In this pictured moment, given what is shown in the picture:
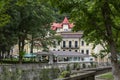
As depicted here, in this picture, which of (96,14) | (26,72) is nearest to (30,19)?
(26,72)

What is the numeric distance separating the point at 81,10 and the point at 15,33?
1513 inches

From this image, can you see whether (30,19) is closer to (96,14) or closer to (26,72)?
(26,72)

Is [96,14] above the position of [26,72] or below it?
above

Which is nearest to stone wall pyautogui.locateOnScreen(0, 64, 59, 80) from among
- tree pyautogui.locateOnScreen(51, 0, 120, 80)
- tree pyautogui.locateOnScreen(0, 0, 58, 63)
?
tree pyautogui.locateOnScreen(0, 0, 58, 63)

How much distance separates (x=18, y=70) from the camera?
3114cm

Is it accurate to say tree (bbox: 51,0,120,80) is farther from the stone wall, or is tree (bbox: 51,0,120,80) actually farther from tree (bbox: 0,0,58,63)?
tree (bbox: 0,0,58,63)

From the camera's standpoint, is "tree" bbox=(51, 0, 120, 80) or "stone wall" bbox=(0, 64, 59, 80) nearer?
"tree" bbox=(51, 0, 120, 80)

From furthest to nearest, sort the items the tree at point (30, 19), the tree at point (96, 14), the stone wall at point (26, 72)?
the tree at point (30, 19)
the stone wall at point (26, 72)
the tree at point (96, 14)

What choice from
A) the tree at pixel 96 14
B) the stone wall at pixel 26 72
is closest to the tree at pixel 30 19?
the stone wall at pixel 26 72

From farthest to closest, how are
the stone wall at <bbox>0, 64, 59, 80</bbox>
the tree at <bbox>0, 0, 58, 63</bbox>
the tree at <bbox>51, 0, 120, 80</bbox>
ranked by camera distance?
the tree at <bbox>0, 0, 58, 63</bbox> < the stone wall at <bbox>0, 64, 59, 80</bbox> < the tree at <bbox>51, 0, 120, 80</bbox>

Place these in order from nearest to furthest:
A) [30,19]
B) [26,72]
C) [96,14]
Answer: [96,14], [26,72], [30,19]

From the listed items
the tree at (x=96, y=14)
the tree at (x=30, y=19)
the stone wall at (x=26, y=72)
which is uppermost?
the tree at (x=30, y=19)

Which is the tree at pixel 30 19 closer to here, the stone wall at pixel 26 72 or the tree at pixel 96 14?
the stone wall at pixel 26 72

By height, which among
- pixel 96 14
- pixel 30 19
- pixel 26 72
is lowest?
pixel 26 72
